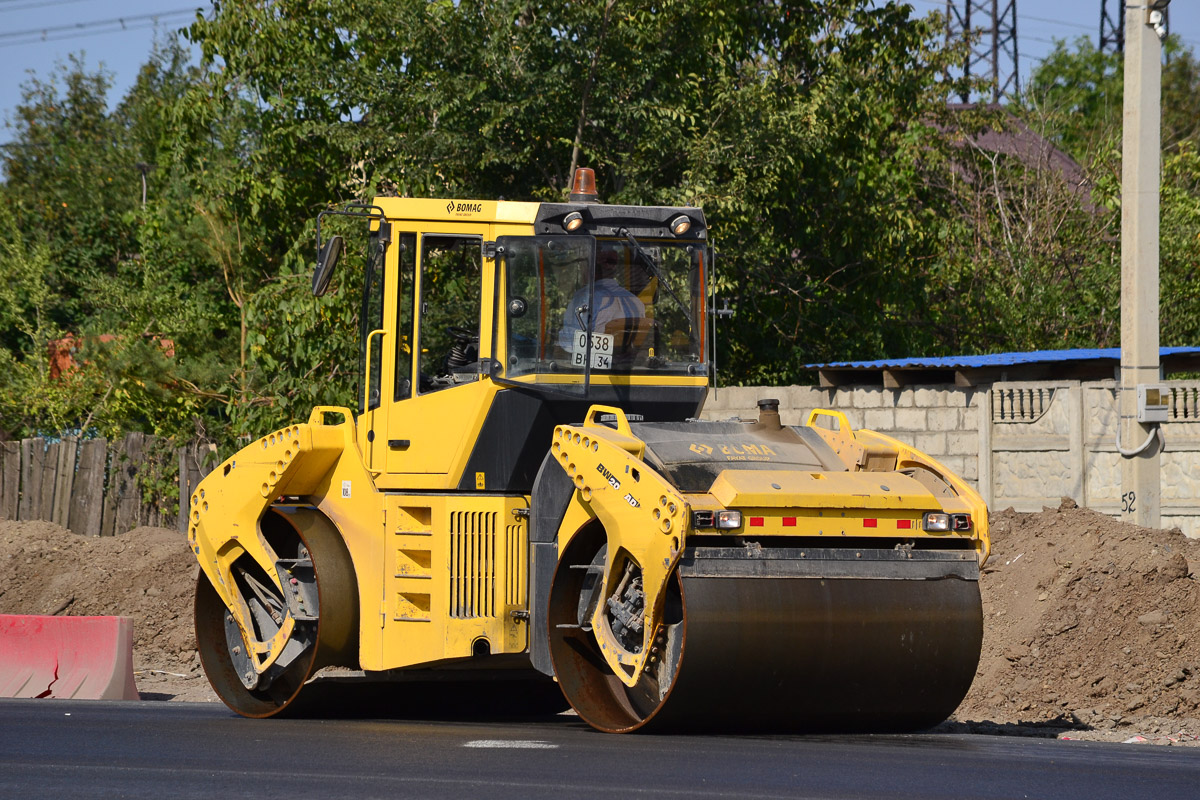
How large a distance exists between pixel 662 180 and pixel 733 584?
994 centimetres

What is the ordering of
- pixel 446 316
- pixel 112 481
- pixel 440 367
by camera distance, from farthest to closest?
pixel 112 481 < pixel 440 367 < pixel 446 316

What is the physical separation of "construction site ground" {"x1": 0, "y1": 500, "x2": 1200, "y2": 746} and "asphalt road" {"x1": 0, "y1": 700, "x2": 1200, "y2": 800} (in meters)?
2.09

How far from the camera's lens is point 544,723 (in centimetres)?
934

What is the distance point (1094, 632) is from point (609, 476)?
5.01m

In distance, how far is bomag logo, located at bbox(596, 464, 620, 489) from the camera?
7414 millimetres

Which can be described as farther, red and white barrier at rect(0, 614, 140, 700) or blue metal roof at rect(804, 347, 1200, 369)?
blue metal roof at rect(804, 347, 1200, 369)

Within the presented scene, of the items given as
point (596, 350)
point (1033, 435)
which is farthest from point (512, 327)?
point (1033, 435)

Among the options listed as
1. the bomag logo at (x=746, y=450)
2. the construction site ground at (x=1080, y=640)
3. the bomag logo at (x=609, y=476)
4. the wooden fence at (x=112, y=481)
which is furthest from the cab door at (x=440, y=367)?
the wooden fence at (x=112, y=481)

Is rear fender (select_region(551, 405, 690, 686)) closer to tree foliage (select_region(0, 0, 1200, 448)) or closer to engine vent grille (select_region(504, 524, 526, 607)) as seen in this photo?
engine vent grille (select_region(504, 524, 526, 607))

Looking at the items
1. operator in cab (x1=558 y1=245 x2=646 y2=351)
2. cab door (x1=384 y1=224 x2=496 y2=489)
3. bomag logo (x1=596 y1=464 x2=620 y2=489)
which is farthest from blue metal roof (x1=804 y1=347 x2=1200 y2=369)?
bomag logo (x1=596 y1=464 x2=620 y2=489)

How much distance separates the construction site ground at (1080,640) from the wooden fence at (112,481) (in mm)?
4791

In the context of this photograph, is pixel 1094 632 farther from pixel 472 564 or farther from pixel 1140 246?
pixel 472 564

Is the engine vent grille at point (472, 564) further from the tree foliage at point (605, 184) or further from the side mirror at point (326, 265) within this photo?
the tree foliage at point (605, 184)

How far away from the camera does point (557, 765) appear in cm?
687
